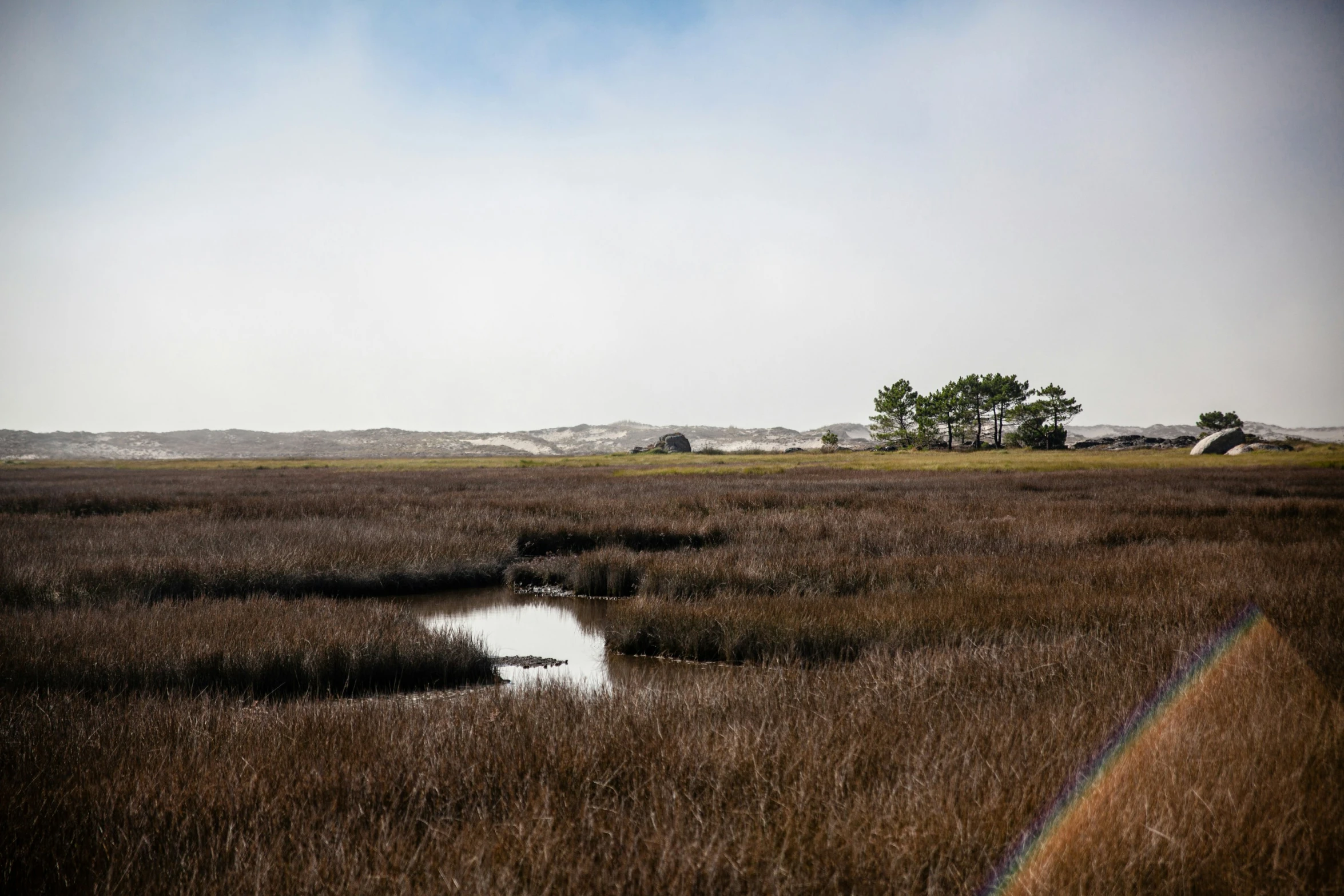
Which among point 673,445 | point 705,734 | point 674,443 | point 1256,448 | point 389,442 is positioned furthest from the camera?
point 389,442

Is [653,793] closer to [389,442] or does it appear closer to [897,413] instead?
[897,413]

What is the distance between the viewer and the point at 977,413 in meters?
76.6

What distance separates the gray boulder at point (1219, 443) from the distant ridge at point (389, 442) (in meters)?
58.1

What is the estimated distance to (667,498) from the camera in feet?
64.4

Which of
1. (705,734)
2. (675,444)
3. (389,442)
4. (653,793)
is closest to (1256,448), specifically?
(675,444)

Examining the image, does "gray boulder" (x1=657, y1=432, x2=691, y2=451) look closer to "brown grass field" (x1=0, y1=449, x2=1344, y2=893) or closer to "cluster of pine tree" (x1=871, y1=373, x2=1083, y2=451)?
"cluster of pine tree" (x1=871, y1=373, x2=1083, y2=451)

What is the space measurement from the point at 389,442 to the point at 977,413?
128 meters

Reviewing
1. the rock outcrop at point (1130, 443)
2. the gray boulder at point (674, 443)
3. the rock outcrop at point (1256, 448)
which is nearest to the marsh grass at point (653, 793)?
the rock outcrop at point (1256, 448)

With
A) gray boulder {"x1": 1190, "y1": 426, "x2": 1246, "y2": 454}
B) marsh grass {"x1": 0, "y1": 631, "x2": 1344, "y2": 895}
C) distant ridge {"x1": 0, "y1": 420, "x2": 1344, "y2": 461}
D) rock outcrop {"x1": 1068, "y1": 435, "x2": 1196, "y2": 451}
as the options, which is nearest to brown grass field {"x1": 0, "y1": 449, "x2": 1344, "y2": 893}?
marsh grass {"x1": 0, "y1": 631, "x2": 1344, "y2": 895}

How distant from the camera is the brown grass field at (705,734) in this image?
94.7 inches

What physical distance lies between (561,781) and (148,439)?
191 meters

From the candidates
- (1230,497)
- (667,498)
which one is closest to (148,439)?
(667,498)

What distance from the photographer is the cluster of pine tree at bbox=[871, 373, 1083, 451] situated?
2872 inches

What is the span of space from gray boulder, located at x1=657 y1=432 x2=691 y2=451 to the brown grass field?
74207mm
